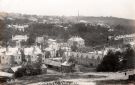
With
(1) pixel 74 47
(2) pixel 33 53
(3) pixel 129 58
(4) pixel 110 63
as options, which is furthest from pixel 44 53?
(3) pixel 129 58

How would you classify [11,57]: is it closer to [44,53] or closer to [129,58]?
[44,53]

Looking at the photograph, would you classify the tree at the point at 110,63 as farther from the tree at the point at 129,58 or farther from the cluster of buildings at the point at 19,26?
the cluster of buildings at the point at 19,26

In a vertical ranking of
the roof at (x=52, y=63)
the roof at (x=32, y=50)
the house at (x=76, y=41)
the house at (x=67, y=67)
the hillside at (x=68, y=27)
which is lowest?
the house at (x=67, y=67)

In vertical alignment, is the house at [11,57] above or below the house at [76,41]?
below

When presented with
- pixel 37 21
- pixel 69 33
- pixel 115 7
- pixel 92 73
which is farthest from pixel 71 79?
pixel 115 7

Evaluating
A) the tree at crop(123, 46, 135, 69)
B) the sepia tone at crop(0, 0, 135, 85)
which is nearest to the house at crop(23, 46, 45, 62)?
the sepia tone at crop(0, 0, 135, 85)

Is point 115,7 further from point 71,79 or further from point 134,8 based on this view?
point 71,79

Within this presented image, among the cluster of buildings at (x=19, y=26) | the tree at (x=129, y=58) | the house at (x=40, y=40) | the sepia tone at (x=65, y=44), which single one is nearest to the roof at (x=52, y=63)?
the sepia tone at (x=65, y=44)

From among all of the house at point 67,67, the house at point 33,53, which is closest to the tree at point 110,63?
the house at point 67,67

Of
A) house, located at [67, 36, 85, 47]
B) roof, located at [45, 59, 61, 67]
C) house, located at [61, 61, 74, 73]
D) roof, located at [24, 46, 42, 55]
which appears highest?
house, located at [67, 36, 85, 47]

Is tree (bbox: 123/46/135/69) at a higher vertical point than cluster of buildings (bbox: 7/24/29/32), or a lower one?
A: lower

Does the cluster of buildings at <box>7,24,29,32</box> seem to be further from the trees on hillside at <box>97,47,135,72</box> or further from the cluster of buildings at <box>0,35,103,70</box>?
the trees on hillside at <box>97,47,135,72</box>

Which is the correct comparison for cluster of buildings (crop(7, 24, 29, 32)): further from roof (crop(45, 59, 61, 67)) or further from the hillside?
roof (crop(45, 59, 61, 67))
